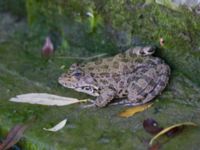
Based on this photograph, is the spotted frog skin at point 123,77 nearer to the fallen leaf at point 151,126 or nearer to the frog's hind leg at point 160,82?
the frog's hind leg at point 160,82

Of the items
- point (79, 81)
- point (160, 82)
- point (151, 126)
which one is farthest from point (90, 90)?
point (151, 126)

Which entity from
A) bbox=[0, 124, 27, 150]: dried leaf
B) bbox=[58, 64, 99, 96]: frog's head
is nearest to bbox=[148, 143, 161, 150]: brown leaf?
bbox=[58, 64, 99, 96]: frog's head

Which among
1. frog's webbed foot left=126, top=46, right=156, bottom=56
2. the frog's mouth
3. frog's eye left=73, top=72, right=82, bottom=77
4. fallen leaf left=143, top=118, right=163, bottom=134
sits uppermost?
frog's webbed foot left=126, top=46, right=156, bottom=56

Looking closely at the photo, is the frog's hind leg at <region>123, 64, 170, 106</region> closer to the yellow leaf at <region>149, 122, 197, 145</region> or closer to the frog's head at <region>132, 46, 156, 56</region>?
the frog's head at <region>132, 46, 156, 56</region>

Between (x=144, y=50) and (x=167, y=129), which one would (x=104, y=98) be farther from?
(x=167, y=129)

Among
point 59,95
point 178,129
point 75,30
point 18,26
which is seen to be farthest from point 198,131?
point 18,26

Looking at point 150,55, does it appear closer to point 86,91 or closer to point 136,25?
point 136,25

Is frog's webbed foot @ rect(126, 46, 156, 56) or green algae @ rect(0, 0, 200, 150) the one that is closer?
green algae @ rect(0, 0, 200, 150)
